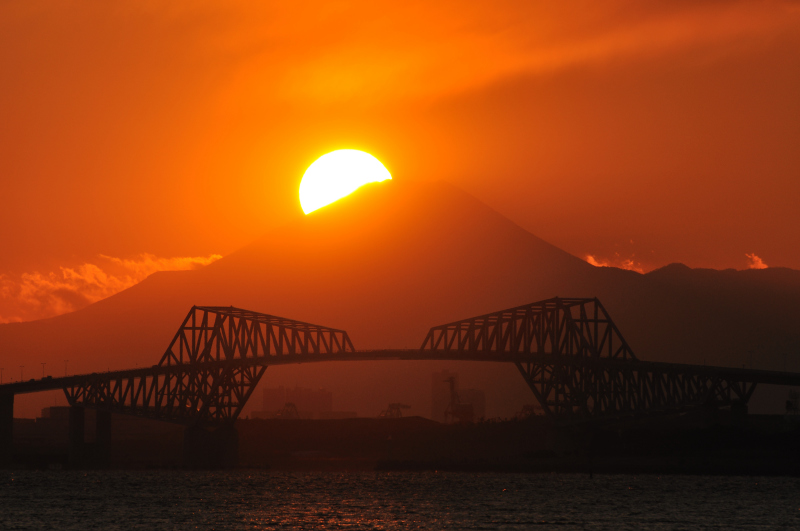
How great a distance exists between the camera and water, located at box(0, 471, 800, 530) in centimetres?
10119

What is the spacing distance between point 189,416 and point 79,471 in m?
20.6

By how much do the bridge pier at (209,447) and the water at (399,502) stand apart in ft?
69.4

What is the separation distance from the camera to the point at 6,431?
196375 millimetres

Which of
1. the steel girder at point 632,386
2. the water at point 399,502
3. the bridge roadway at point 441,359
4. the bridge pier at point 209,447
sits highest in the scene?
the bridge roadway at point 441,359

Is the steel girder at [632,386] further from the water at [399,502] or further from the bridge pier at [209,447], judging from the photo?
the bridge pier at [209,447]

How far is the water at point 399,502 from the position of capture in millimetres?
101188

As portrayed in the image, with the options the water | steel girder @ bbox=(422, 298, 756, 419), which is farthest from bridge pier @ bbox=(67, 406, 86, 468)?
steel girder @ bbox=(422, 298, 756, 419)

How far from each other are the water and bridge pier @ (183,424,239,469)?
2115 cm

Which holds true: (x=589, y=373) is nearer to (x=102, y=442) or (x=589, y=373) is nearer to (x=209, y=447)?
(x=209, y=447)

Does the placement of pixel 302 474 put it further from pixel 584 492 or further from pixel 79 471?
pixel 584 492

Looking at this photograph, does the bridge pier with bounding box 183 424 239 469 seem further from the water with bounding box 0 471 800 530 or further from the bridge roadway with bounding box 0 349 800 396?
the water with bounding box 0 471 800 530

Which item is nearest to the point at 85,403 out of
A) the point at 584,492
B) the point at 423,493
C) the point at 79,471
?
the point at 79,471

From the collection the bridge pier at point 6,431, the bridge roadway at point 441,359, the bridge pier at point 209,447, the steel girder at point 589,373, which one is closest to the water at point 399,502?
the steel girder at point 589,373

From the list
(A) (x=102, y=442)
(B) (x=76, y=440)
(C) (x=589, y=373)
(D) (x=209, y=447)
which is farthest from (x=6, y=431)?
(C) (x=589, y=373)
